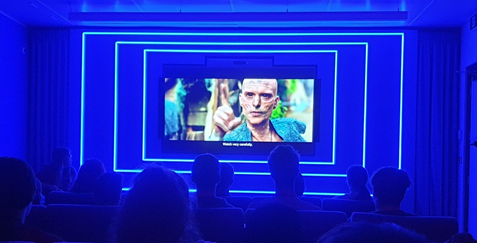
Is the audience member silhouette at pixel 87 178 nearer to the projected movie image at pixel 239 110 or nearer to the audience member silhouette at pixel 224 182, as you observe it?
the audience member silhouette at pixel 224 182

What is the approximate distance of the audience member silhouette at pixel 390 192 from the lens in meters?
2.58

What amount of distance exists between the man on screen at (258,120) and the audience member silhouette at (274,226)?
13.7 ft

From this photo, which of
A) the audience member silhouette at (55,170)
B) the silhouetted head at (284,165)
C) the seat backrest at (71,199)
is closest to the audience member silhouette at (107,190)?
the seat backrest at (71,199)

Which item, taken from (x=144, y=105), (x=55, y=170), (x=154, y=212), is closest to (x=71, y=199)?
(x=55, y=170)

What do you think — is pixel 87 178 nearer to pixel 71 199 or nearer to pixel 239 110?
pixel 71 199

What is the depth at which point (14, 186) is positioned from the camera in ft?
6.01

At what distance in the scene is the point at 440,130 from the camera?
5578 millimetres

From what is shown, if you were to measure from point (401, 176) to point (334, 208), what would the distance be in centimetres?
58

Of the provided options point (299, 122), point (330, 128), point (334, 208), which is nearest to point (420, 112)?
point (330, 128)

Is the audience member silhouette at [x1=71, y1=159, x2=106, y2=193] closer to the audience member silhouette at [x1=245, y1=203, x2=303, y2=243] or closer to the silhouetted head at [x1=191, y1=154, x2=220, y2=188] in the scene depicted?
the silhouetted head at [x1=191, y1=154, x2=220, y2=188]

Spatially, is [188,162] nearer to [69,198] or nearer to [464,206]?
[69,198]

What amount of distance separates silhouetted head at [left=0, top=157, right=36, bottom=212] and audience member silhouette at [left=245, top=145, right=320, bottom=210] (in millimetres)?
1511

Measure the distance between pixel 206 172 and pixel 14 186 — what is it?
4.32 feet

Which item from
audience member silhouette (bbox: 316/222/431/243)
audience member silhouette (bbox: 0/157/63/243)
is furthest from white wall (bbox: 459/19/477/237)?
audience member silhouette (bbox: 316/222/431/243)
